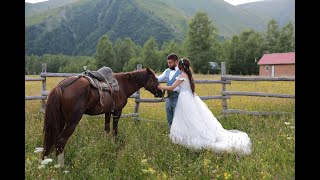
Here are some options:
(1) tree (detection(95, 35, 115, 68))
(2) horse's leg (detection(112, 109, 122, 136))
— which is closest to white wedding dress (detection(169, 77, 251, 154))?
(2) horse's leg (detection(112, 109, 122, 136))

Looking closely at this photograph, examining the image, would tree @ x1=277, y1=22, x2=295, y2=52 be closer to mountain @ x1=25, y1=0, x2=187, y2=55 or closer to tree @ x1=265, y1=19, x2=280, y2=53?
tree @ x1=265, y1=19, x2=280, y2=53

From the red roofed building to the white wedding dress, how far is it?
40503mm

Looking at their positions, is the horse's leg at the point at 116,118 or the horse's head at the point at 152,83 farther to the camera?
the horse's head at the point at 152,83

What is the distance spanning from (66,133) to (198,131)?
2505 millimetres

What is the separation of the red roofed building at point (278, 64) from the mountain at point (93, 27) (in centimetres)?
8521

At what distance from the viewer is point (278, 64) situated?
4644 cm

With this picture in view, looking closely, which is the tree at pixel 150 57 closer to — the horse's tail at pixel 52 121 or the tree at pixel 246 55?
the tree at pixel 246 55

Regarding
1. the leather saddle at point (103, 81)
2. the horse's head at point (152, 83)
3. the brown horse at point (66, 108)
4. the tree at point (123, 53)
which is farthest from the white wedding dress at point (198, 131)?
the tree at point (123, 53)

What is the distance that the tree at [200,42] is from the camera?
2000 inches

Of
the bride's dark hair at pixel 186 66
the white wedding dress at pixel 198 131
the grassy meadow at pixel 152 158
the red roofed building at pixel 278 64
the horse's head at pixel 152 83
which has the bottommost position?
the grassy meadow at pixel 152 158

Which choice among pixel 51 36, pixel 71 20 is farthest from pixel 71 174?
pixel 71 20
